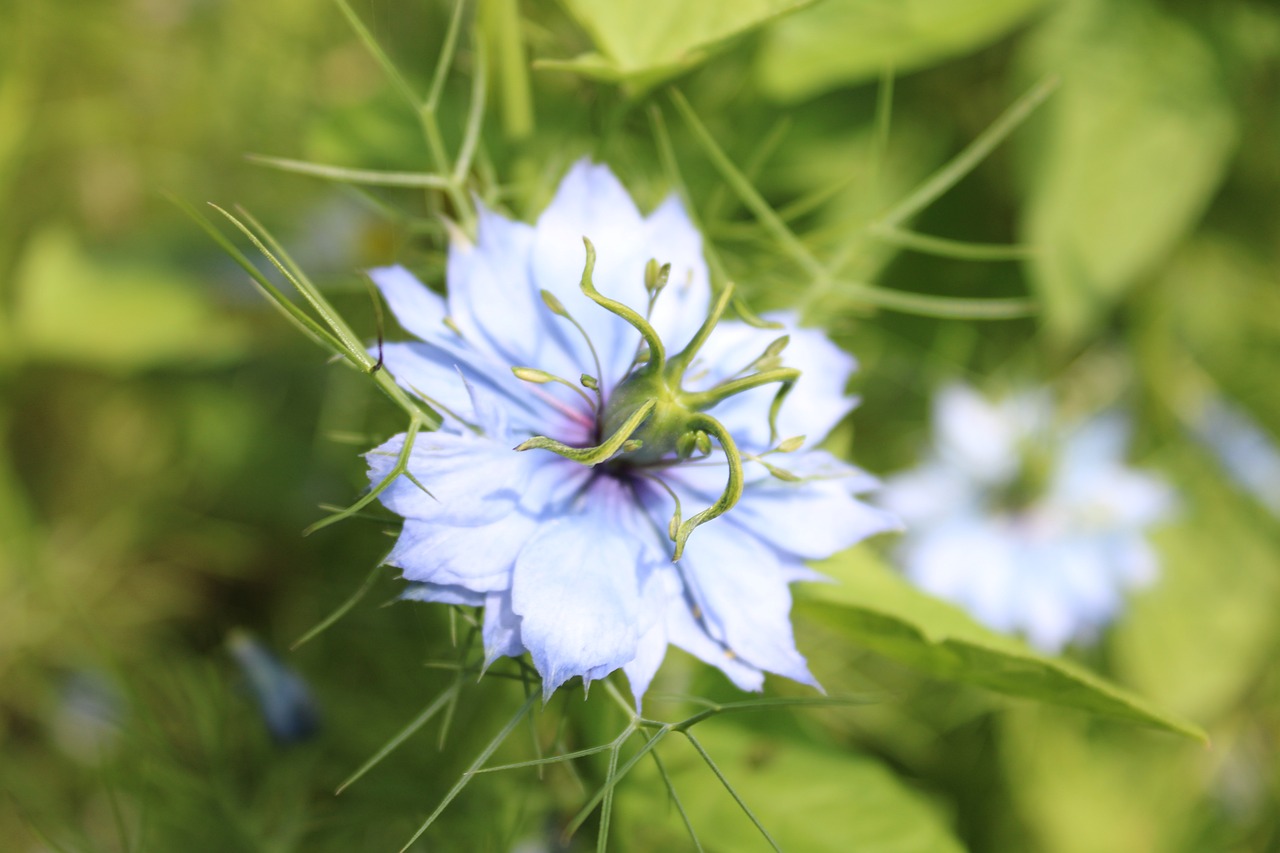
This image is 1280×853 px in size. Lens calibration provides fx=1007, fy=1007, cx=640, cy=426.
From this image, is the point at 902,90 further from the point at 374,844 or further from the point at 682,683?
the point at 374,844

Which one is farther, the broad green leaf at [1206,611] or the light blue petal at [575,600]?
the broad green leaf at [1206,611]

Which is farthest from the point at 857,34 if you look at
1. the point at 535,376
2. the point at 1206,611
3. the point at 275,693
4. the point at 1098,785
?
the point at 1098,785

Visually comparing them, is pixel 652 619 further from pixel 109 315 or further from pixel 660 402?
pixel 109 315

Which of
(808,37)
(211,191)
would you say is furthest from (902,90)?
(211,191)

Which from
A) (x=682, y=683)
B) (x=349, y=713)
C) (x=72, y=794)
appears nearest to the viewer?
(x=682, y=683)

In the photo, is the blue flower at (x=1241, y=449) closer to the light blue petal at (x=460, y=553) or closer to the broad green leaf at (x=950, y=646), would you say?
the broad green leaf at (x=950, y=646)

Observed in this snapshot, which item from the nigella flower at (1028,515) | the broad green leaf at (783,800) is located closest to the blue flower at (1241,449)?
the nigella flower at (1028,515)
